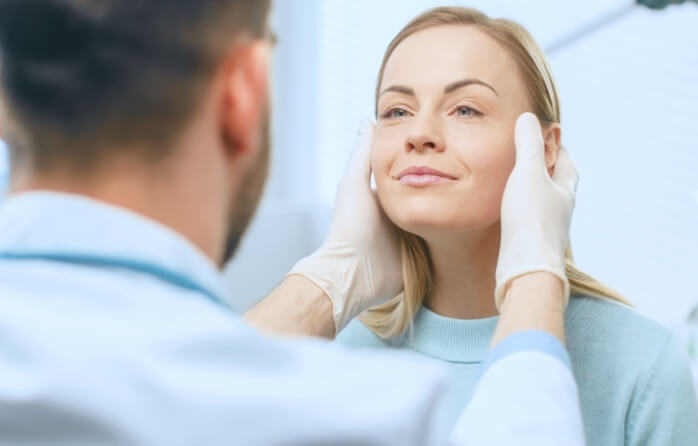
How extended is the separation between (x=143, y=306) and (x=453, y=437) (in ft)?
1.06

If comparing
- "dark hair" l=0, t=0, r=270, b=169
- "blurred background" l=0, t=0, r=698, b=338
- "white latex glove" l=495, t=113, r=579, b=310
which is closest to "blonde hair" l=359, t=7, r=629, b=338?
"white latex glove" l=495, t=113, r=579, b=310

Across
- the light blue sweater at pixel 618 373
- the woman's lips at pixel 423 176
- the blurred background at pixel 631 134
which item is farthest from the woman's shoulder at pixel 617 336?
the blurred background at pixel 631 134

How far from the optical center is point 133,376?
1.69ft

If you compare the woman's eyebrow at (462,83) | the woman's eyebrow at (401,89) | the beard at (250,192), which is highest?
the woman's eyebrow at (401,89)

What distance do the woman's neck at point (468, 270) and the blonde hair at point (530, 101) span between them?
64 mm

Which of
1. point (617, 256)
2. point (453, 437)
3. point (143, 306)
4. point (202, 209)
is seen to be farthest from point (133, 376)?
point (617, 256)

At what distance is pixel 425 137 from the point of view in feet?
4.31

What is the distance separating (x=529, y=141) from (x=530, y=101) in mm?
127

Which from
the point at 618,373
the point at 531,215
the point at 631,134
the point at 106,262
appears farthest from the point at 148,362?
the point at 631,134

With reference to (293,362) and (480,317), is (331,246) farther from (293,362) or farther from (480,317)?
(293,362)

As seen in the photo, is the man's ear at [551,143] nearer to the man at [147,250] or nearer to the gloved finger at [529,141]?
the gloved finger at [529,141]

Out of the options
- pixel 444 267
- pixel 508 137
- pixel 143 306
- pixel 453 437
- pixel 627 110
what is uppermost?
pixel 627 110

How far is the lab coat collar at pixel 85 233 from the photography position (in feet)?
1.88

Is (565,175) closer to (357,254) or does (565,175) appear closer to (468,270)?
(468,270)
